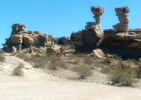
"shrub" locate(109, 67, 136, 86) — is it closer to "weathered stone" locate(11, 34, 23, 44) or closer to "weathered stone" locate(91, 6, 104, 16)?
"weathered stone" locate(91, 6, 104, 16)

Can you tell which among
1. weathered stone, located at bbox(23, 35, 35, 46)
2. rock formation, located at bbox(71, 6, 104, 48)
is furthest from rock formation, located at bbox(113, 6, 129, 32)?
weathered stone, located at bbox(23, 35, 35, 46)

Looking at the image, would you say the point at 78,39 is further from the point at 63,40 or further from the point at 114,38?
the point at 63,40

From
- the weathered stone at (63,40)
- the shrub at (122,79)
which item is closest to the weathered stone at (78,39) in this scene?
the shrub at (122,79)

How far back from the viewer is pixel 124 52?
40.8m

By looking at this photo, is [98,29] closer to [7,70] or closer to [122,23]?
[122,23]

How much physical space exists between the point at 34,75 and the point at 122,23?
26433 mm

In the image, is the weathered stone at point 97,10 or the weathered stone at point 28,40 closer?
the weathered stone at point 97,10

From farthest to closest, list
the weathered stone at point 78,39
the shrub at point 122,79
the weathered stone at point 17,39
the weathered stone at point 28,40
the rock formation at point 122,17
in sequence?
1. the weathered stone at point 17,39
2. the weathered stone at point 28,40
3. the weathered stone at point 78,39
4. the rock formation at point 122,17
5. the shrub at point 122,79

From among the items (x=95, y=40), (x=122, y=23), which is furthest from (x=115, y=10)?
(x=95, y=40)

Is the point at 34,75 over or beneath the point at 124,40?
beneath

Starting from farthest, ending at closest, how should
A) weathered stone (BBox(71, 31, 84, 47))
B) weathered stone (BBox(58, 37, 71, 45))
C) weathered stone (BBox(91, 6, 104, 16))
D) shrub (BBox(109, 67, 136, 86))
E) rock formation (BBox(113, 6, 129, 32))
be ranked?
weathered stone (BBox(58, 37, 71, 45)) < weathered stone (BBox(91, 6, 104, 16)) < weathered stone (BBox(71, 31, 84, 47)) < rock formation (BBox(113, 6, 129, 32)) < shrub (BBox(109, 67, 136, 86))

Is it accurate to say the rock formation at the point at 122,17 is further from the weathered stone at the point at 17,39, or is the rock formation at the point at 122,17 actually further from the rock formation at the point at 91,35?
the weathered stone at the point at 17,39

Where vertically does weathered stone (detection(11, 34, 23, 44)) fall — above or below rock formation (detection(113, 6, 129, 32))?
below

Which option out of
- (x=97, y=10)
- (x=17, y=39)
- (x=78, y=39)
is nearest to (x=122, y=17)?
(x=97, y=10)
